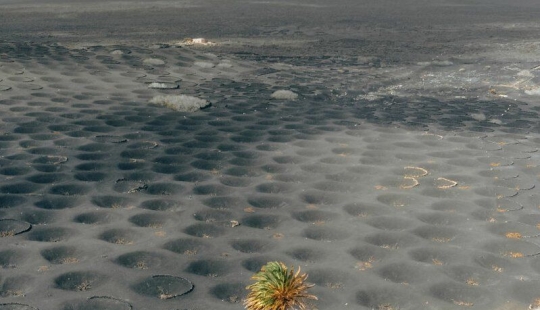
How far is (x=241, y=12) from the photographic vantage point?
14555 mm

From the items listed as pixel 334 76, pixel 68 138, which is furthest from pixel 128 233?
pixel 334 76

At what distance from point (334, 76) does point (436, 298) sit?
16.2 feet

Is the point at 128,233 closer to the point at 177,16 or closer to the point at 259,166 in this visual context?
the point at 259,166

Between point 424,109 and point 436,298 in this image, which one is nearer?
point 436,298

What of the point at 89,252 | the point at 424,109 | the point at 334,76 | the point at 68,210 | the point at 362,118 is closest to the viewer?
the point at 89,252

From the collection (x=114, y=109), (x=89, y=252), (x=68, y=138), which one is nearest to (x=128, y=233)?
(x=89, y=252)

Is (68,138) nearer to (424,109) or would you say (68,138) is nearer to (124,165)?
(124,165)

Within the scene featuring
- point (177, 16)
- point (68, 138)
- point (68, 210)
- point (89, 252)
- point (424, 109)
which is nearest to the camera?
point (89, 252)

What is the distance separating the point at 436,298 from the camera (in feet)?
8.33

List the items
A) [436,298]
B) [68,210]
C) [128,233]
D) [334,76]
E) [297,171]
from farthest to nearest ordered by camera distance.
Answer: [334,76], [297,171], [68,210], [128,233], [436,298]

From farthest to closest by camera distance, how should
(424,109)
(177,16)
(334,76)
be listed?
1. (177,16)
2. (334,76)
3. (424,109)

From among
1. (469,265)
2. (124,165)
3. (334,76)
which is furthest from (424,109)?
(469,265)

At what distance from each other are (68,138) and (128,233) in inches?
65.6

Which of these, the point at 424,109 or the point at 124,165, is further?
the point at 424,109
